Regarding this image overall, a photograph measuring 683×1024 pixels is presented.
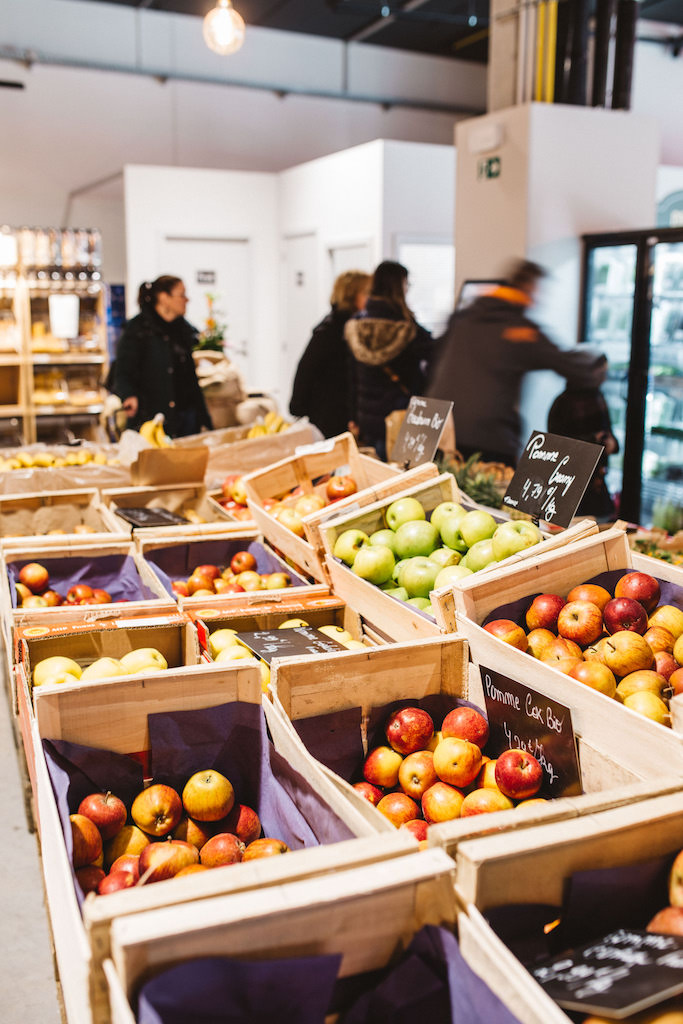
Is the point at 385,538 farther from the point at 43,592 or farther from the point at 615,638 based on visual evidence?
the point at 43,592

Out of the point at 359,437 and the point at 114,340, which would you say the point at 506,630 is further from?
the point at 114,340

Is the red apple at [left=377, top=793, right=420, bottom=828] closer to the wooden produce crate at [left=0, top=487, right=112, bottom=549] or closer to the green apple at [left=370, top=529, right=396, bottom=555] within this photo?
the green apple at [left=370, top=529, right=396, bottom=555]

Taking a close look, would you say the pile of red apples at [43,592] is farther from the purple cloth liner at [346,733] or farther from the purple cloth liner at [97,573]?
the purple cloth liner at [346,733]

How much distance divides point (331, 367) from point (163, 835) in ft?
13.8

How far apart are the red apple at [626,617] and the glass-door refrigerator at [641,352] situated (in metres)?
2.96

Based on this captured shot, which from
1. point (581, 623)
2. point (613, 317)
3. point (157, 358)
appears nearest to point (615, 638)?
point (581, 623)

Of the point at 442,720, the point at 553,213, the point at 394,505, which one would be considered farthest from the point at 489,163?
the point at 442,720

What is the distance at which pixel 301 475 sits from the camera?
11.0 feet

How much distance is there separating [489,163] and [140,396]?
2.69 m

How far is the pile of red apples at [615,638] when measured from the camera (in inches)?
64.0

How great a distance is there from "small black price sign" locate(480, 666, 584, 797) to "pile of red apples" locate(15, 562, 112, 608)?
4.41 feet

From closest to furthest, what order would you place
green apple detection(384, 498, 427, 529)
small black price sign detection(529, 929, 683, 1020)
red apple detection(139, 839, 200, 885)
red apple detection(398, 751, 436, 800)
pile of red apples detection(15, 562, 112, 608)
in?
1. small black price sign detection(529, 929, 683, 1020)
2. red apple detection(139, 839, 200, 885)
3. red apple detection(398, 751, 436, 800)
4. green apple detection(384, 498, 427, 529)
5. pile of red apples detection(15, 562, 112, 608)

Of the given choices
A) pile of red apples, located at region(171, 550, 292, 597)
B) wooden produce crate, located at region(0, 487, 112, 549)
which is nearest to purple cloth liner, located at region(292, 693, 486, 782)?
pile of red apples, located at region(171, 550, 292, 597)

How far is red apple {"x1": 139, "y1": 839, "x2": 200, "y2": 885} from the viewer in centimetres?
142
